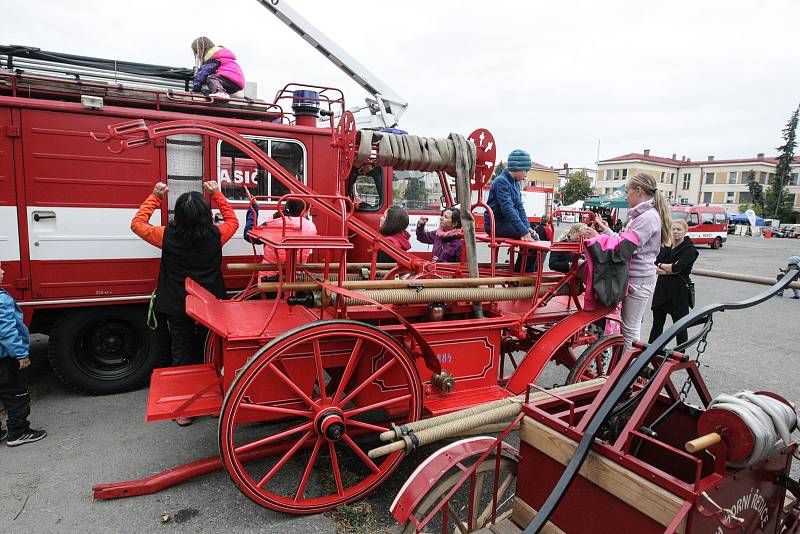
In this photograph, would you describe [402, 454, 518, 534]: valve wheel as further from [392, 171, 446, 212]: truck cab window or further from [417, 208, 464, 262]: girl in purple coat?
[392, 171, 446, 212]: truck cab window

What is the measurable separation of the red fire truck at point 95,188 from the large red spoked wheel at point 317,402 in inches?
91.1

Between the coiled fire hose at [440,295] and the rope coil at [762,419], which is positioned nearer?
the rope coil at [762,419]

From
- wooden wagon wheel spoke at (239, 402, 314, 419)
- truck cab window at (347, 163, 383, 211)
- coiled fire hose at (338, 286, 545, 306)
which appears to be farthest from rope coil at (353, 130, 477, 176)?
truck cab window at (347, 163, 383, 211)

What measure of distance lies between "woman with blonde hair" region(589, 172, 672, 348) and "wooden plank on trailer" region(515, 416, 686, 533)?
92.2 inches

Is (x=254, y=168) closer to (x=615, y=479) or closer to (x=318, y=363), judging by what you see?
(x=318, y=363)

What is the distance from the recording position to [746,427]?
1851 mm

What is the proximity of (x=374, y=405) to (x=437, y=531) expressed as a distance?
0.83 metres

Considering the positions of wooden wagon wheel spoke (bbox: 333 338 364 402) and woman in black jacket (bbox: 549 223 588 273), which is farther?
woman in black jacket (bbox: 549 223 588 273)

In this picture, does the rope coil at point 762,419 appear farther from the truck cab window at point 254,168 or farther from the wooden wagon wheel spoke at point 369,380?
the truck cab window at point 254,168

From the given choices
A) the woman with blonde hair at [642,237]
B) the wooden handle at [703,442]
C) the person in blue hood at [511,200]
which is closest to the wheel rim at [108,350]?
the person in blue hood at [511,200]

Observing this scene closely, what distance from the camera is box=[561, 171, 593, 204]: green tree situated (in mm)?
52219

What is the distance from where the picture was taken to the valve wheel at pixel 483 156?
4.03 m

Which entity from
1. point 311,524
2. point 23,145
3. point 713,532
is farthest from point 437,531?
point 23,145

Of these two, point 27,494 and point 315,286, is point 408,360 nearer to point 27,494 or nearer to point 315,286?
point 315,286
